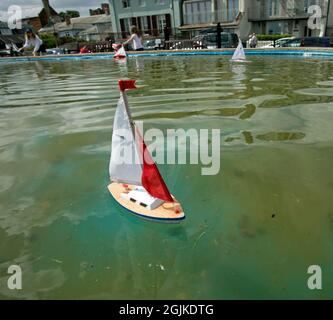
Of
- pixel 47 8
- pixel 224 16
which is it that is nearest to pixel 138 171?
pixel 224 16

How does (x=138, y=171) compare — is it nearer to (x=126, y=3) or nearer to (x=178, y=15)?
(x=178, y=15)

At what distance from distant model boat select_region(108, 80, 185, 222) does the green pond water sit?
15cm

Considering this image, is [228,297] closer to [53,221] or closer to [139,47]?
[53,221]

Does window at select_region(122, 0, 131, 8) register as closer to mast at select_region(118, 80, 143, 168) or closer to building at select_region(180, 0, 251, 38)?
building at select_region(180, 0, 251, 38)

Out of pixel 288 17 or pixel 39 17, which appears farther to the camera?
pixel 39 17

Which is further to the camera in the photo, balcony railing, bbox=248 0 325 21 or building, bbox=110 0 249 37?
building, bbox=110 0 249 37

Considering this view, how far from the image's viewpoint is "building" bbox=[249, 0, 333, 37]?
37.5 m

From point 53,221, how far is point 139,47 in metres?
18.3

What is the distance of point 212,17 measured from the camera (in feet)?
138

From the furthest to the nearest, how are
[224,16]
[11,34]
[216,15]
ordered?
[11,34], [216,15], [224,16]

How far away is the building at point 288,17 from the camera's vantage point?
37500mm

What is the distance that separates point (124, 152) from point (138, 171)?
26 centimetres

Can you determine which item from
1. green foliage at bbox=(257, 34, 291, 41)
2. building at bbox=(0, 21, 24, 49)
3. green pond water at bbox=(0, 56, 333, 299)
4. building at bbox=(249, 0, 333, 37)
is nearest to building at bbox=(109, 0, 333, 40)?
building at bbox=(249, 0, 333, 37)

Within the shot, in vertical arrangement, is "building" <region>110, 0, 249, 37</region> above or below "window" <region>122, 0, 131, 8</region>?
below
